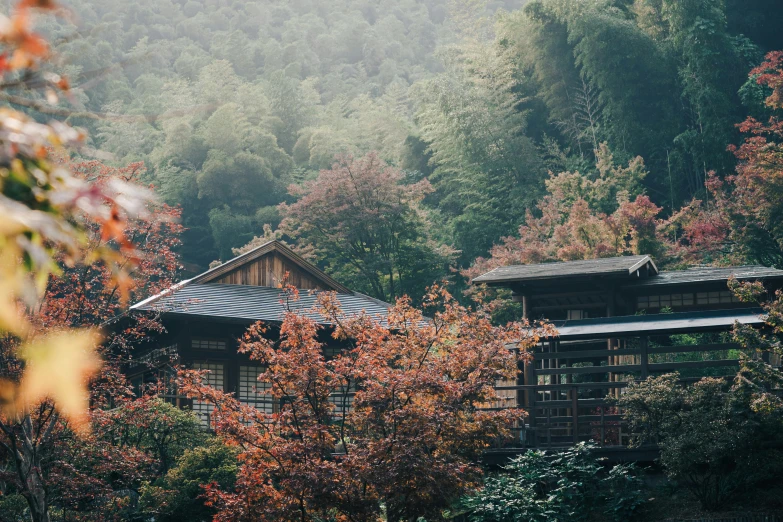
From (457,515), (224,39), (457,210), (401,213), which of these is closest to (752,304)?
(457,515)

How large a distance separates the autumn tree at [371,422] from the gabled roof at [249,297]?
7.00m

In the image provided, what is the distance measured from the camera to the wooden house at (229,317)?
20.1 meters

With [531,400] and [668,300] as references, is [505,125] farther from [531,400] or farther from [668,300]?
[531,400]

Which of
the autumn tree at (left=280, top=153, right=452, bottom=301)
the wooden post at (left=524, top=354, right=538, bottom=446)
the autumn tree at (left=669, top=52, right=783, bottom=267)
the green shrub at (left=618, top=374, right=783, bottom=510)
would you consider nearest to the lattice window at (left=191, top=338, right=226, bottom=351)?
the wooden post at (left=524, top=354, right=538, bottom=446)

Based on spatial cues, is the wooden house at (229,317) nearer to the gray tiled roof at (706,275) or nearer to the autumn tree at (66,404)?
the autumn tree at (66,404)

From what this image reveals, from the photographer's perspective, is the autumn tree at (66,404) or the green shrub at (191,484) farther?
the green shrub at (191,484)

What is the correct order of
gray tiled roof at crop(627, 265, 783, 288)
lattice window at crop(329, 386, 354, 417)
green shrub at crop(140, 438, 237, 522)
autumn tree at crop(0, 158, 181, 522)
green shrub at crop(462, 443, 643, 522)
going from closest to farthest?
autumn tree at crop(0, 158, 181, 522) < lattice window at crop(329, 386, 354, 417) < green shrub at crop(462, 443, 643, 522) < green shrub at crop(140, 438, 237, 522) < gray tiled roof at crop(627, 265, 783, 288)

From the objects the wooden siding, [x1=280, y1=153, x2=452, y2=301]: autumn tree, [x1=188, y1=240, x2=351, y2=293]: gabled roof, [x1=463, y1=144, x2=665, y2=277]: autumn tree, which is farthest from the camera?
[x1=280, y1=153, x2=452, y2=301]: autumn tree

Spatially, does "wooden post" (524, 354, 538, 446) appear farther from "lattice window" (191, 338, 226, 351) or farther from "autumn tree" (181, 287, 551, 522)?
"lattice window" (191, 338, 226, 351)

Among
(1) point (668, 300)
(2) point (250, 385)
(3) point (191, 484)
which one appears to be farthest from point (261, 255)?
(3) point (191, 484)

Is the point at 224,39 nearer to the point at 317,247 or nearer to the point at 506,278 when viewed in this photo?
the point at 317,247

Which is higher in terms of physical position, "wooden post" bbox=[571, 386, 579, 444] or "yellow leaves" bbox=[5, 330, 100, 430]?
"yellow leaves" bbox=[5, 330, 100, 430]

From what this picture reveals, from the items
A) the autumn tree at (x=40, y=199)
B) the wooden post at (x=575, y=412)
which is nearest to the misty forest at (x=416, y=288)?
the autumn tree at (x=40, y=199)

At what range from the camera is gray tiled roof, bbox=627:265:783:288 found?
17.9 m
